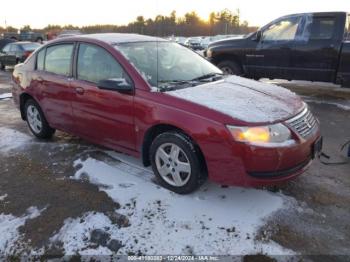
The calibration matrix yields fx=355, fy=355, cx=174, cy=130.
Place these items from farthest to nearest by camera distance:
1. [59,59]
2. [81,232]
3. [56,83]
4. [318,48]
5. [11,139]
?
1. [318,48]
2. [11,139]
3. [59,59]
4. [56,83]
5. [81,232]

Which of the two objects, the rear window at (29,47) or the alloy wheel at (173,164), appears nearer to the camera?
the alloy wheel at (173,164)

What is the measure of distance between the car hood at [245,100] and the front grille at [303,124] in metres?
0.05

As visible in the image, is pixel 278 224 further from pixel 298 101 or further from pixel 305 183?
pixel 298 101

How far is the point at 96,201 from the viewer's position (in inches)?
140

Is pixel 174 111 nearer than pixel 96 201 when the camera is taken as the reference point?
Yes

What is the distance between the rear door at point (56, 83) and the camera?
179 inches

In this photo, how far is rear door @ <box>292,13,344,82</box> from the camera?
7.70 meters

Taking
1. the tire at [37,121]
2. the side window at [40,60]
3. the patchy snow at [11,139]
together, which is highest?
the side window at [40,60]

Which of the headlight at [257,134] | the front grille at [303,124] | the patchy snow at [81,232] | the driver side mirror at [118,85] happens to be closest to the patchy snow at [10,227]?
the patchy snow at [81,232]

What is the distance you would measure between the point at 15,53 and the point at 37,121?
1293 cm

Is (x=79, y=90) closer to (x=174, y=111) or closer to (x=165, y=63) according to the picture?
(x=165, y=63)

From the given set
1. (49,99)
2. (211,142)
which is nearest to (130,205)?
(211,142)

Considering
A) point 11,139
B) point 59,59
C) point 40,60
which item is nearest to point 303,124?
point 59,59

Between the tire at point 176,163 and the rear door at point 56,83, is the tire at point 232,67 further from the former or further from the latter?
the tire at point 176,163
